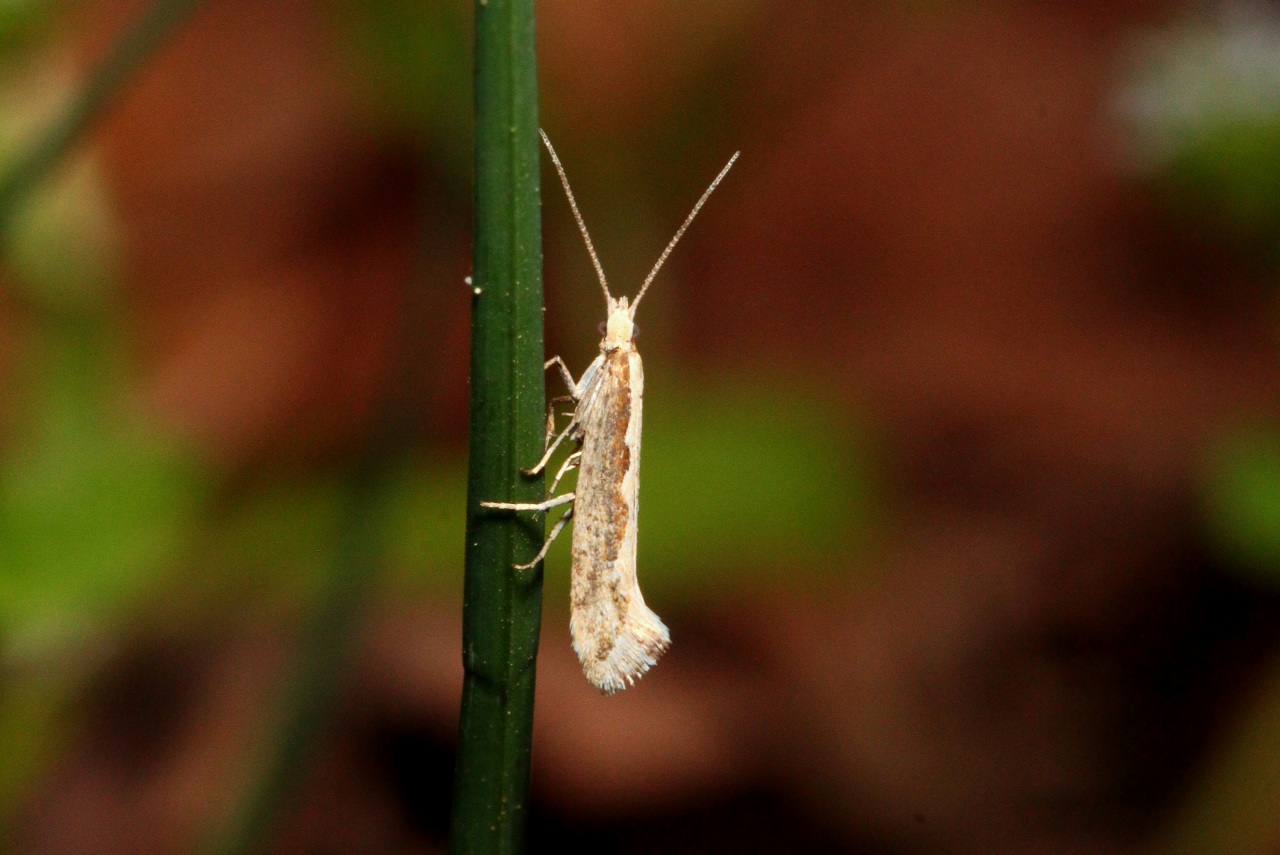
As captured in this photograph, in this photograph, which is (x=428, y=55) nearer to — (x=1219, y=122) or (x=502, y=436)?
(x=502, y=436)

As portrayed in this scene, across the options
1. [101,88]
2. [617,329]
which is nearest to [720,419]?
[617,329]

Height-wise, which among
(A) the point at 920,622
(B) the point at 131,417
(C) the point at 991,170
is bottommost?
(A) the point at 920,622

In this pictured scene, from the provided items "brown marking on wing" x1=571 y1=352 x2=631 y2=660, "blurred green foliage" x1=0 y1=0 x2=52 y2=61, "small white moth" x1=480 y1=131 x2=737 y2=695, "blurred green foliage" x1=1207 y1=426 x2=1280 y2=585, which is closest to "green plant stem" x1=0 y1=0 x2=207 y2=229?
"small white moth" x1=480 y1=131 x2=737 y2=695

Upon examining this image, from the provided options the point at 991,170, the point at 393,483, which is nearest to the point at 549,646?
the point at 393,483

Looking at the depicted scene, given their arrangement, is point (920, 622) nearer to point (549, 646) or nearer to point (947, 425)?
→ point (947, 425)

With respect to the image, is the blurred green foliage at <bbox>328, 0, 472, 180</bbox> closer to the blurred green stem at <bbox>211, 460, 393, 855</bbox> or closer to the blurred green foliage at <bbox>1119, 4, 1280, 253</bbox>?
the blurred green stem at <bbox>211, 460, 393, 855</bbox>
